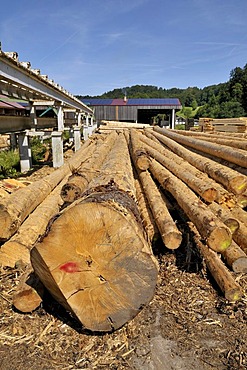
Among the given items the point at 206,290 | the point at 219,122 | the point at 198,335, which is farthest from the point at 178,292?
the point at 219,122

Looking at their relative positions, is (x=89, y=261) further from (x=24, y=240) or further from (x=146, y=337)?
(x=24, y=240)

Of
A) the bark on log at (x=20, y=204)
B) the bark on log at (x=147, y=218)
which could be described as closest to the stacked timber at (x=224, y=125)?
the bark on log at (x=147, y=218)

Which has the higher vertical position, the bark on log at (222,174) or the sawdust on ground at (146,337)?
the bark on log at (222,174)

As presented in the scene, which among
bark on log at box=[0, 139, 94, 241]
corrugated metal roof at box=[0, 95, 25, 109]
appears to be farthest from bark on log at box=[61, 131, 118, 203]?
corrugated metal roof at box=[0, 95, 25, 109]

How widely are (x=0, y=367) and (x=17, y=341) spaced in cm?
33

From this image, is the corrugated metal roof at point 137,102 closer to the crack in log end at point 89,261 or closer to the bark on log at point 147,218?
the bark on log at point 147,218

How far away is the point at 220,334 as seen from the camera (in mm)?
3301

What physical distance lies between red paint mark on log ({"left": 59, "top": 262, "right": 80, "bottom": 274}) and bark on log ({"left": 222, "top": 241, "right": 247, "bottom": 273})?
7.60 feet

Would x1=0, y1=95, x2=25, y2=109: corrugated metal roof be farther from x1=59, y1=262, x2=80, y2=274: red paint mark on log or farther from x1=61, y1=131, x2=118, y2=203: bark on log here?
x1=59, y1=262, x2=80, y2=274: red paint mark on log

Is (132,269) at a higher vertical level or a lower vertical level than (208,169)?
lower

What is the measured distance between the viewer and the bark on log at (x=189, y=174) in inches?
181

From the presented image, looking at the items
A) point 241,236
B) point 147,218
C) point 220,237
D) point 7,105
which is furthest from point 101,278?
point 7,105

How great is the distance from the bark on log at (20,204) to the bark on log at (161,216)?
6.21 feet

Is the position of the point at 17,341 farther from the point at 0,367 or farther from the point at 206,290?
the point at 206,290
